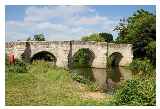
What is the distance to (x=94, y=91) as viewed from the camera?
6203 millimetres

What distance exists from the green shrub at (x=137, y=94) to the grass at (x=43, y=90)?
249 mm

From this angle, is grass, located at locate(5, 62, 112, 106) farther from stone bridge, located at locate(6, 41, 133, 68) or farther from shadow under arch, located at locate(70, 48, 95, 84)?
shadow under arch, located at locate(70, 48, 95, 84)

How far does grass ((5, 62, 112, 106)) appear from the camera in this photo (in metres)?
4.95

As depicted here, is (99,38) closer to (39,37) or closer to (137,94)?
(39,37)

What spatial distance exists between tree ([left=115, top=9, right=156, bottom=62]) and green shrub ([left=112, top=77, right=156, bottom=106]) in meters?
4.30

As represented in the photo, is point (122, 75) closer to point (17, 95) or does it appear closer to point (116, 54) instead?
point (116, 54)

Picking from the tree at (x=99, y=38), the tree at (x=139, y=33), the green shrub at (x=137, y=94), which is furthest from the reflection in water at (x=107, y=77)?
the green shrub at (x=137, y=94)

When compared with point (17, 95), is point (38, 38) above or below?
above

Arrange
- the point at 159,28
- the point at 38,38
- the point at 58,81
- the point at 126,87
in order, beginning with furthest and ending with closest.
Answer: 1. the point at 38,38
2. the point at 58,81
3. the point at 126,87
4. the point at 159,28

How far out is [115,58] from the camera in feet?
44.5

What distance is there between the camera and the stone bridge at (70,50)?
447 inches

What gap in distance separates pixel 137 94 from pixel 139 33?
5590mm

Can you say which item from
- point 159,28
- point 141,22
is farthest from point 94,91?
point 141,22

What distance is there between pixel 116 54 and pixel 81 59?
1.21 m
